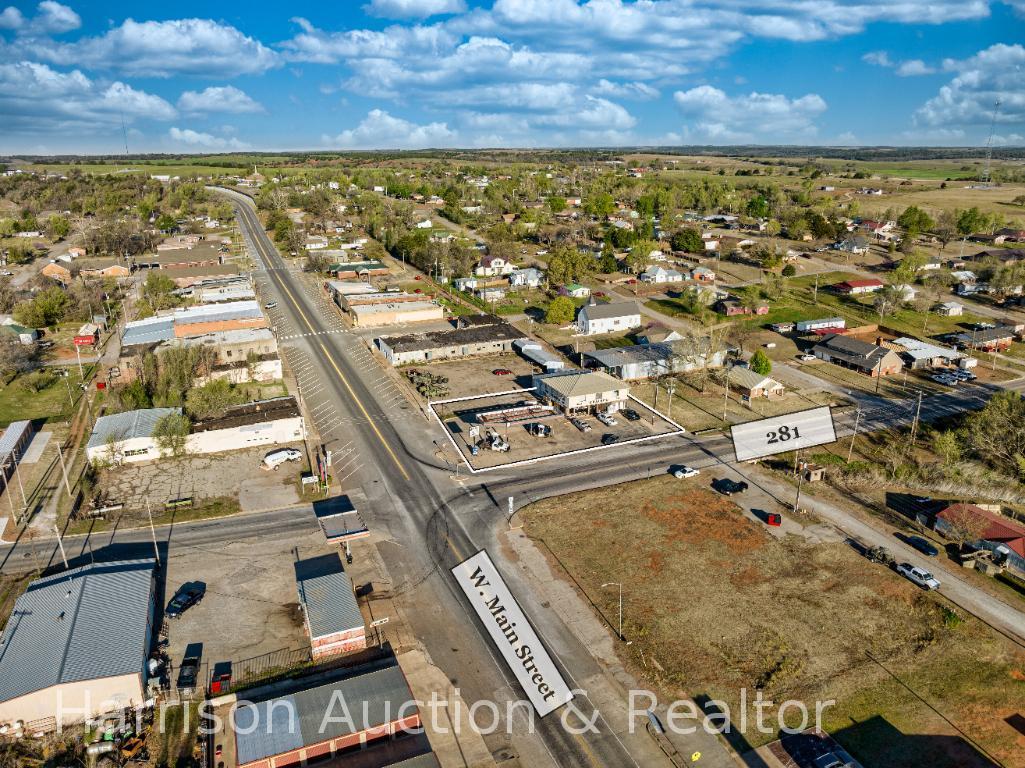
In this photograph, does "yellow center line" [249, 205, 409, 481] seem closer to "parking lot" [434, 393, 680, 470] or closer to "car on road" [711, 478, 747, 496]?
"parking lot" [434, 393, 680, 470]

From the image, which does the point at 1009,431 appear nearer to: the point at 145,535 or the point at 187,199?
the point at 145,535

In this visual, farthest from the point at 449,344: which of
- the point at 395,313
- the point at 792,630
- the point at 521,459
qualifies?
the point at 792,630

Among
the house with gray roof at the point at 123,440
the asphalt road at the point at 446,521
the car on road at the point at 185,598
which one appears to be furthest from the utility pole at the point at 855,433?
the house with gray roof at the point at 123,440

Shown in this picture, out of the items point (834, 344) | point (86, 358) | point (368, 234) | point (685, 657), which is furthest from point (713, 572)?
point (368, 234)

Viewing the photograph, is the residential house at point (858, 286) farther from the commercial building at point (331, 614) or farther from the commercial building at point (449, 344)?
the commercial building at point (331, 614)

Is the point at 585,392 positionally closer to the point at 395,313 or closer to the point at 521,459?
the point at 521,459
